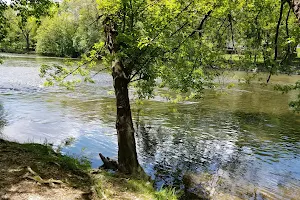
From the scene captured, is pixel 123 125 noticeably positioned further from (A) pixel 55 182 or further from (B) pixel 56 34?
(B) pixel 56 34

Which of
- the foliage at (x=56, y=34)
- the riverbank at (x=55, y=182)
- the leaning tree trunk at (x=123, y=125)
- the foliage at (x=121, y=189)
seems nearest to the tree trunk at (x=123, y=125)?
the leaning tree trunk at (x=123, y=125)

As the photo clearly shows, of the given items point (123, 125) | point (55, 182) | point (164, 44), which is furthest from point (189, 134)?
point (55, 182)

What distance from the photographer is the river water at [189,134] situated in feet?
37.9

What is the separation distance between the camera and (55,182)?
20.3ft

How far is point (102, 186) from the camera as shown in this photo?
668 cm

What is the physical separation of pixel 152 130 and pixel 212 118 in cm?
549

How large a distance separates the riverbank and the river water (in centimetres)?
346

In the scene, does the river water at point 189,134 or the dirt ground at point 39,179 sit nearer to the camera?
the dirt ground at point 39,179

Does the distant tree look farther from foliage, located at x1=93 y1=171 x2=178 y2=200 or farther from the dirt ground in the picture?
the dirt ground

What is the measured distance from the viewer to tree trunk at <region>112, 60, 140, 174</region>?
8.91m

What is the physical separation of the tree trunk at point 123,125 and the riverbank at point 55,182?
115 centimetres

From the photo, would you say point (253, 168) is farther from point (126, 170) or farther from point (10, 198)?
point (10, 198)

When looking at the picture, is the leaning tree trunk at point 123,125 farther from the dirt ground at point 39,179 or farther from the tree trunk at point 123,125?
the dirt ground at point 39,179

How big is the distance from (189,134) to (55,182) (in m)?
11.6
